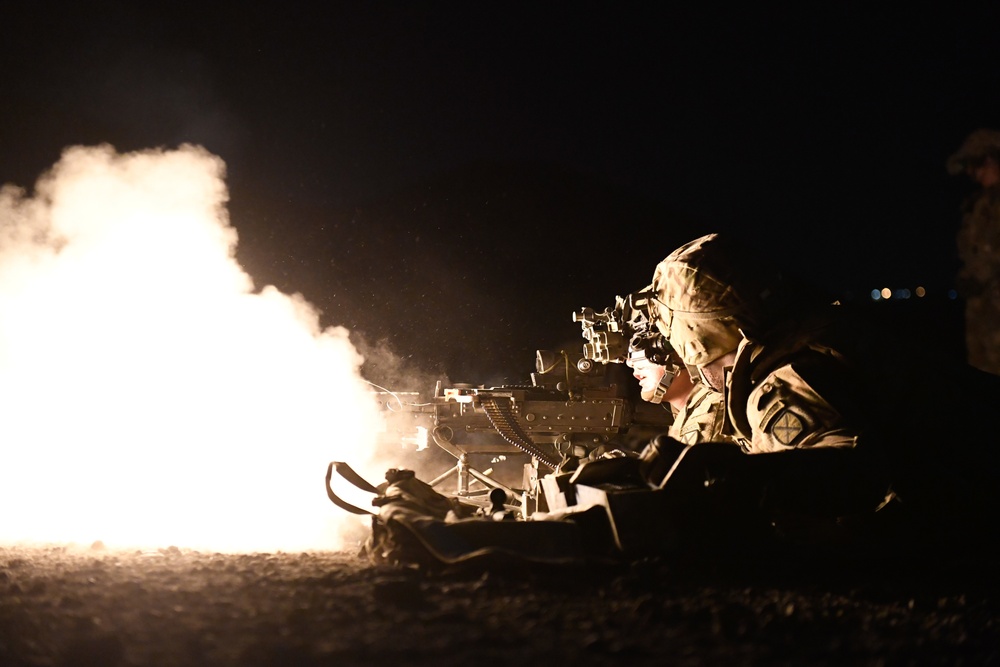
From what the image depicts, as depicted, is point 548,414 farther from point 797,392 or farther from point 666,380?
point 797,392

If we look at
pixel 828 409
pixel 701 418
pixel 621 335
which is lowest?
pixel 828 409

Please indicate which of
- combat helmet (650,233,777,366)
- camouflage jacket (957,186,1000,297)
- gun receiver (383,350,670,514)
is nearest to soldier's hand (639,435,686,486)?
combat helmet (650,233,777,366)

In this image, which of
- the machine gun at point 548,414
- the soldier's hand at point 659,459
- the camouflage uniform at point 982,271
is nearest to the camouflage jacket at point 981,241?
the camouflage uniform at point 982,271

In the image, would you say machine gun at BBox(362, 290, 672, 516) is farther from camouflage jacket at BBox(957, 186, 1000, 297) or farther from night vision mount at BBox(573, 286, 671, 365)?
camouflage jacket at BBox(957, 186, 1000, 297)

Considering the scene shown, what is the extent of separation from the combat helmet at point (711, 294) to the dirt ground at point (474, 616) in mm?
1852

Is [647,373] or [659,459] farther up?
[647,373]

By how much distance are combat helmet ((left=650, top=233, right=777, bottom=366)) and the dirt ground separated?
1.85 metres

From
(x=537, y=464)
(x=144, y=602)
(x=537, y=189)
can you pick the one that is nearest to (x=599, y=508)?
(x=144, y=602)

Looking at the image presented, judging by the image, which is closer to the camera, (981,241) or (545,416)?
(545,416)

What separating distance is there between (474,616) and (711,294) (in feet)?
10.2

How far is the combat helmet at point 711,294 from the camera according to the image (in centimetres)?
507

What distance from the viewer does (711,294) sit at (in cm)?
513

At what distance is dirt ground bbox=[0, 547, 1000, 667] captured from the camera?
246 centimetres

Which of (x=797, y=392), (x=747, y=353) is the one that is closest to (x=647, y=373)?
(x=747, y=353)
